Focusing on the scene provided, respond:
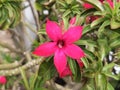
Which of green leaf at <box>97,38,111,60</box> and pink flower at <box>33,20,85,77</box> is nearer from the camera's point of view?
pink flower at <box>33,20,85,77</box>

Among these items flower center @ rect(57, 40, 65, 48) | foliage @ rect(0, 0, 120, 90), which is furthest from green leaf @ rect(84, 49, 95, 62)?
flower center @ rect(57, 40, 65, 48)

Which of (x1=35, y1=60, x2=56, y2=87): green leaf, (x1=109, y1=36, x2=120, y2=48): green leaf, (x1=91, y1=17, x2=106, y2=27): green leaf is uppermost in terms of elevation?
(x1=91, y1=17, x2=106, y2=27): green leaf

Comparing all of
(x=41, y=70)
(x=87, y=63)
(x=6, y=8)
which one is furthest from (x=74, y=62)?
(x=6, y=8)

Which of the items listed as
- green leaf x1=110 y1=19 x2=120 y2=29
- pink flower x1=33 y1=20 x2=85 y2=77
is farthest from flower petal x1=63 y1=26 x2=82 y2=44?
green leaf x1=110 y1=19 x2=120 y2=29

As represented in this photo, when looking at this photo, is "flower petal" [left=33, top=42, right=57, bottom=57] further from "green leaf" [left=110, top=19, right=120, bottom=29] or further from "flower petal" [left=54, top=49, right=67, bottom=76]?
"green leaf" [left=110, top=19, right=120, bottom=29]

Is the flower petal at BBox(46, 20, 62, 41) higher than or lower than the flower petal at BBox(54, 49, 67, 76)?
higher

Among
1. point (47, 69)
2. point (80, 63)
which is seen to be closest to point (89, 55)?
point (80, 63)

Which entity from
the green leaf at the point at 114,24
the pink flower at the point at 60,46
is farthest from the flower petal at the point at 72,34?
the green leaf at the point at 114,24
